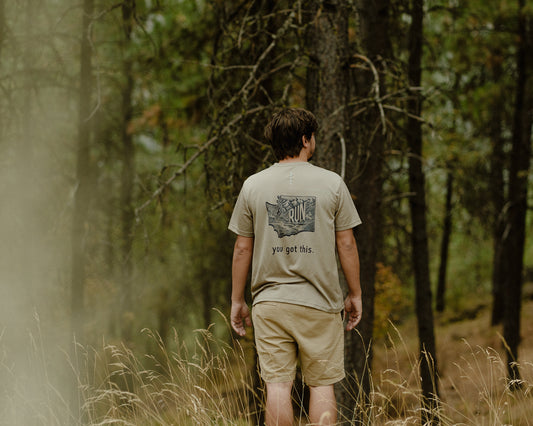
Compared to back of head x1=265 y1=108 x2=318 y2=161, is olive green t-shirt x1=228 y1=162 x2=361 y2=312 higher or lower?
lower

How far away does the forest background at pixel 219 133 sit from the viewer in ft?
15.6

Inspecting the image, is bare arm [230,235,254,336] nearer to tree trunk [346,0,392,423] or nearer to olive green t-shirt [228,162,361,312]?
olive green t-shirt [228,162,361,312]

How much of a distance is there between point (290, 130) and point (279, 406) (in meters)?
1.52

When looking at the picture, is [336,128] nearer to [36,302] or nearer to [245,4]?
[245,4]

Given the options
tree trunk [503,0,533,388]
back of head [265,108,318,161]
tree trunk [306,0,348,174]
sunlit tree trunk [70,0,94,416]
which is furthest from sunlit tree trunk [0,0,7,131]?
tree trunk [503,0,533,388]

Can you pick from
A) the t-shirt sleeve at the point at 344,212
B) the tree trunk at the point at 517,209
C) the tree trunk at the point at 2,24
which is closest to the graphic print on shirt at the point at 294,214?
the t-shirt sleeve at the point at 344,212

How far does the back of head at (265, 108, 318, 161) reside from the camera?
3.09 metres

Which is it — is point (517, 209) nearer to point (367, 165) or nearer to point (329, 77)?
point (367, 165)

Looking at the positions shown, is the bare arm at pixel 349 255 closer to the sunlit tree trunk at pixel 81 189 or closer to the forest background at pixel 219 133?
the forest background at pixel 219 133

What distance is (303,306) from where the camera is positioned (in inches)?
119

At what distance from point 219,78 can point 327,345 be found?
337cm

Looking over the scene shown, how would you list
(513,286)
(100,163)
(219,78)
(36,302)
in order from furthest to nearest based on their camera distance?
(100,163) < (513,286) < (36,302) < (219,78)

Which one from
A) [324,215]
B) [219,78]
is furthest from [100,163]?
[324,215]

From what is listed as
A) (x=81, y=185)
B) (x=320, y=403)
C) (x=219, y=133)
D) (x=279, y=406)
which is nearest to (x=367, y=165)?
(x=219, y=133)
